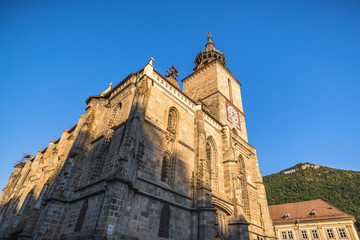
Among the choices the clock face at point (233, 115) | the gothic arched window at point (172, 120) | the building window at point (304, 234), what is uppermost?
the clock face at point (233, 115)

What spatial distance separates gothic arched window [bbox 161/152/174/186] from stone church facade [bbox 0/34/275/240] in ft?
0.21

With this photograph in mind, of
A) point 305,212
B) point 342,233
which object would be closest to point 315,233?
point 342,233

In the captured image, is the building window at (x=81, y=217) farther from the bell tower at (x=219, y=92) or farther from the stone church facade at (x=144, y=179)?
the bell tower at (x=219, y=92)

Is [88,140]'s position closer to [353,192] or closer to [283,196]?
[283,196]

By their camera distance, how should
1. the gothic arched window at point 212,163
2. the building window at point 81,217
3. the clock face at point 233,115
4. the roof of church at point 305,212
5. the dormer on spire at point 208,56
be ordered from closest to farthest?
the building window at point 81,217 < the gothic arched window at point 212,163 < the clock face at point 233,115 < the roof of church at point 305,212 < the dormer on spire at point 208,56

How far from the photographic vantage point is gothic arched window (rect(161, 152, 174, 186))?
12.7m

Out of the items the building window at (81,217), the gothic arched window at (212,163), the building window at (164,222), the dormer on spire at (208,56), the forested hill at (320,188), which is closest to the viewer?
the building window at (81,217)

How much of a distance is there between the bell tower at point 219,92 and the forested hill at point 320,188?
36351 millimetres

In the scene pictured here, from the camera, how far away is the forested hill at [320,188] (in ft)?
151

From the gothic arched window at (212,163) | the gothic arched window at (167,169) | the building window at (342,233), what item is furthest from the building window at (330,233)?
the gothic arched window at (167,169)

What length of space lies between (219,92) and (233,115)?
3.37 m

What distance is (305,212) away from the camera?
30938mm

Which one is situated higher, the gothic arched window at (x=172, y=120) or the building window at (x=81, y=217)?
the gothic arched window at (x=172, y=120)

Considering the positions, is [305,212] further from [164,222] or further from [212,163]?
[164,222]
